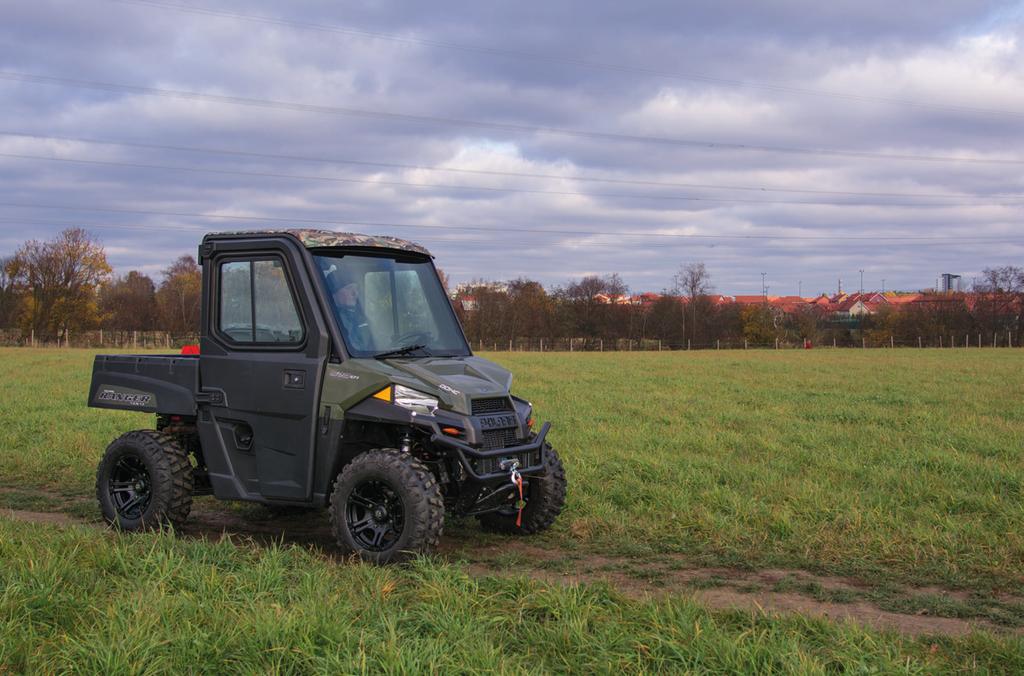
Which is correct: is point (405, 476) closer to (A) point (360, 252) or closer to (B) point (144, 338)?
(A) point (360, 252)

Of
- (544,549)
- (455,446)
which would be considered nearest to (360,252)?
(455,446)

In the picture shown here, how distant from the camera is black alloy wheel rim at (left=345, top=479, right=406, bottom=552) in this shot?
19.8 ft

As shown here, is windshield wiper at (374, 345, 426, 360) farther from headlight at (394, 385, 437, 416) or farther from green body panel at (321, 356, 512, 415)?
headlight at (394, 385, 437, 416)

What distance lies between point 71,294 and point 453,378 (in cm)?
7460

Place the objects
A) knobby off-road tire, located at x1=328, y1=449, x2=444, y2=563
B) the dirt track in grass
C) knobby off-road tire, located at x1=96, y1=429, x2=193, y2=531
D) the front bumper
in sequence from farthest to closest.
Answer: knobby off-road tire, located at x1=96, y1=429, x2=193, y2=531, the front bumper, knobby off-road tire, located at x1=328, y1=449, x2=444, y2=563, the dirt track in grass

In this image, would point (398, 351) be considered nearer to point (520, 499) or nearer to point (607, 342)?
point (520, 499)

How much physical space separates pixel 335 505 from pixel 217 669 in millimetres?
2345

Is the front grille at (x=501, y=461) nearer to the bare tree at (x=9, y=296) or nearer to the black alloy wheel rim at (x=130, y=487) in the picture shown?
the black alloy wheel rim at (x=130, y=487)

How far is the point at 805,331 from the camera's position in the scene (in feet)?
276

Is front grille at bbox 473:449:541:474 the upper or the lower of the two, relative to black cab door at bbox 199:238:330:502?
lower

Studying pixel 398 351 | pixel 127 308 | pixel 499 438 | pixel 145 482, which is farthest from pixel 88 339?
pixel 499 438

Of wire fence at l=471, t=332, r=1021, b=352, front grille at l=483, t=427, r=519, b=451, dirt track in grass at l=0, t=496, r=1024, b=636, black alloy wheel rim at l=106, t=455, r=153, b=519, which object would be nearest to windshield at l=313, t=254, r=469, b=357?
front grille at l=483, t=427, r=519, b=451

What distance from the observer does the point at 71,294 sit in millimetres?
71938

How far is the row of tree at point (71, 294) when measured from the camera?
69312 mm
